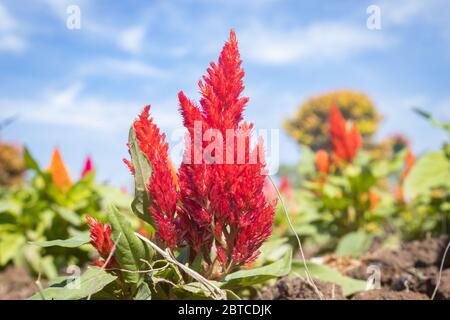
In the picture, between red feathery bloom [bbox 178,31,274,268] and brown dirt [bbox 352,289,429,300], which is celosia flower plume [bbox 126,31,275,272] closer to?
red feathery bloom [bbox 178,31,274,268]

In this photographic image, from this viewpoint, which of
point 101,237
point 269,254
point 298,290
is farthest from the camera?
point 269,254

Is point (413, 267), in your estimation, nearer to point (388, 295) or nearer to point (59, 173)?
point (388, 295)

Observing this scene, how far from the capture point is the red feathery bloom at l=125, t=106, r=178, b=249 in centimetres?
146

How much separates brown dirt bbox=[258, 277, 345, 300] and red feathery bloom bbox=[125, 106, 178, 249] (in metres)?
0.72

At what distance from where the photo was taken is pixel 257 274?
1.58m

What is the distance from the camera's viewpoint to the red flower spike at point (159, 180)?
1461 millimetres

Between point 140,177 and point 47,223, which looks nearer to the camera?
point 140,177

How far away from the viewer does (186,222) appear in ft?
5.05

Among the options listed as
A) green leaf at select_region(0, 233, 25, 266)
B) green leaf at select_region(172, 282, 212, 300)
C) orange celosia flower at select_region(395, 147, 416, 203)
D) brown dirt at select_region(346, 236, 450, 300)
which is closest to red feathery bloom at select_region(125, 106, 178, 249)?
green leaf at select_region(172, 282, 212, 300)

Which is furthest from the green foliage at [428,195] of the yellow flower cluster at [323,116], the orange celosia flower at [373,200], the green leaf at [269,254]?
the yellow flower cluster at [323,116]

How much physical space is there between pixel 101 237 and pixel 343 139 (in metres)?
3.36

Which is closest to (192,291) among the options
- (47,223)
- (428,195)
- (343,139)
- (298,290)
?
(298,290)
